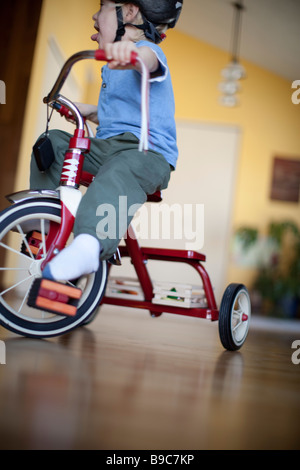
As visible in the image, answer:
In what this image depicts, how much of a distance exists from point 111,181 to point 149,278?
0.52 m

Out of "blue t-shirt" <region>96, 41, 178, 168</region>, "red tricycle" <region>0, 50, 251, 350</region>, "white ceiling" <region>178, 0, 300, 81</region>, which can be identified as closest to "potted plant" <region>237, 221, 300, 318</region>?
"white ceiling" <region>178, 0, 300, 81</region>

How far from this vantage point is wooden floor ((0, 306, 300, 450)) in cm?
53

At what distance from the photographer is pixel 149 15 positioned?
1.24 meters

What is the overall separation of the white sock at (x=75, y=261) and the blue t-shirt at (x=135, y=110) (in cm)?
35

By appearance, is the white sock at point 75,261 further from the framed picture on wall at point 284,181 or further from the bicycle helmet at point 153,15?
the framed picture on wall at point 284,181

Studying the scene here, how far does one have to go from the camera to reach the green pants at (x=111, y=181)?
1033mm

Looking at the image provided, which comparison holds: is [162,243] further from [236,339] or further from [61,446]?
[61,446]

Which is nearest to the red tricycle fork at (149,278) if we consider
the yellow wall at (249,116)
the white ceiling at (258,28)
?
the white ceiling at (258,28)

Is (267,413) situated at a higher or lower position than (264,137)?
lower

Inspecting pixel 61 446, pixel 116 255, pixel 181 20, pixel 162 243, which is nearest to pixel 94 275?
pixel 116 255

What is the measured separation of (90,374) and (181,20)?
4.65 metres

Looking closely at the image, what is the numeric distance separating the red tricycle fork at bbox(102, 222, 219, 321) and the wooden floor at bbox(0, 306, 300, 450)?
0.27 m

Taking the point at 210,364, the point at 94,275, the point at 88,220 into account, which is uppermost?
the point at 88,220

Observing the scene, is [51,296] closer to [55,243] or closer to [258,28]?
[55,243]
